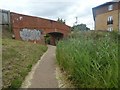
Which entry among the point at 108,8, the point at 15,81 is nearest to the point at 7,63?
the point at 15,81

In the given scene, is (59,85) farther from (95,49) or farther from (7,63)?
(7,63)

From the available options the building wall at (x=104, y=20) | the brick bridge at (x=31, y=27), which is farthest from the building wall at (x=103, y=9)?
the brick bridge at (x=31, y=27)

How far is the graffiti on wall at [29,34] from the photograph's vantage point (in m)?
30.1

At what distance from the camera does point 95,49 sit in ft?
24.5

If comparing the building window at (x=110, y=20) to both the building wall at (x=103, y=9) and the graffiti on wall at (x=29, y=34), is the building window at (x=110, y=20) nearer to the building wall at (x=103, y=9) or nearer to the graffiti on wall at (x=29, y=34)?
the building wall at (x=103, y=9)

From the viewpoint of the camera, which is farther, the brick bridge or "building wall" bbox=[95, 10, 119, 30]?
"building wall" bbox=[95, 10, 119, 30]

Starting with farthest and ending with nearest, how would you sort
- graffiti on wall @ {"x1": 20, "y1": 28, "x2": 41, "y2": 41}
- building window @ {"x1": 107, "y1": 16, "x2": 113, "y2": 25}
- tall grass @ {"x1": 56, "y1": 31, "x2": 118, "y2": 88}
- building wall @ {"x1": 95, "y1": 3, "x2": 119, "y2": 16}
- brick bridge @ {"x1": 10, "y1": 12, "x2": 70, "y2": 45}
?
building window @ {"x1": 107, "y1": 16, "x2": 113, "y2": 25} → building wall @ {"x1": 95, "y1": 3, "x2": 119, "y2": 16} → graffiti on wall @ {"x1": 20, "y1": 28, "x2": 41, "y2": 41} → brick bridge @ {"x1": 10, "y1": 12, "x2": 70, "y2": 45} → tall grass @ {"x1": 56, "y1": 31, "x2": 118, "y2": 88}

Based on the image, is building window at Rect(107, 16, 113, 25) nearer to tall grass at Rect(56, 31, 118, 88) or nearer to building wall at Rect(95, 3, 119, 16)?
building wall at Rect(95, 3, 119, 16)

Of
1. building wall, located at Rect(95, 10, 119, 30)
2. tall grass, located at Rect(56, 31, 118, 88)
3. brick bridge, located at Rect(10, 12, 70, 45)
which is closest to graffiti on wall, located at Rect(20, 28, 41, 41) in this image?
brick bridge, located at Rect(10, 12, 70, 45)

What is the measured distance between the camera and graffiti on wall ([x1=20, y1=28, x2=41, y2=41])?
30.1 metres

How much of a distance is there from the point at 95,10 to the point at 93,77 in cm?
5038

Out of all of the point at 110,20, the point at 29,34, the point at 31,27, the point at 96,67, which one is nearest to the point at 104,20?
the point at 110,20

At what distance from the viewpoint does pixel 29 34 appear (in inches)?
1209

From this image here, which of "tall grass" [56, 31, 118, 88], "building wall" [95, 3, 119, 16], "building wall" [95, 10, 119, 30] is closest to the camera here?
"tall grass" [56, 31, 118, 88]
